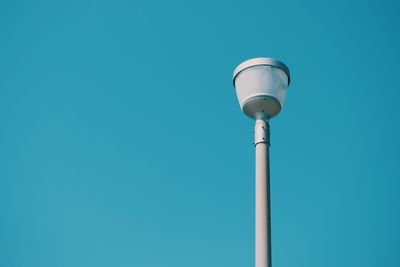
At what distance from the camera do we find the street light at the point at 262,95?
5164 mm

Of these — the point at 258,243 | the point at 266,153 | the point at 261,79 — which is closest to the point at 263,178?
the point at 266,153

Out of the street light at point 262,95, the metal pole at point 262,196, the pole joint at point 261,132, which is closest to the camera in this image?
the metal pole at point 262,196

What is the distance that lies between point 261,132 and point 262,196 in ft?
2.35

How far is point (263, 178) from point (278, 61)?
1258mm

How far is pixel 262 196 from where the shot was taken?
4.97 meters

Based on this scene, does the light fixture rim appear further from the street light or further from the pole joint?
the pole joint

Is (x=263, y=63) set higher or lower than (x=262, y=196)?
higher

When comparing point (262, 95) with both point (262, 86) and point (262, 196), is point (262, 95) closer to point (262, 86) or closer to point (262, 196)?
point (262, 86)

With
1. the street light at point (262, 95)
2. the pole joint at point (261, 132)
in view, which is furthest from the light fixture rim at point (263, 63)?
the pole joint at point (261, 132)

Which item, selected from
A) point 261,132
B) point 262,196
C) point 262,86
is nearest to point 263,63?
point 262,86

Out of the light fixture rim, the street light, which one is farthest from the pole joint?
the light fixture rim

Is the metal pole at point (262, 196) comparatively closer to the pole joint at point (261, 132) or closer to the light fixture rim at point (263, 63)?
the pole joint at point (261, 132)

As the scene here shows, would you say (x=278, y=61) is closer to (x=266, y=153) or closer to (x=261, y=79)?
(x=261, y=79)

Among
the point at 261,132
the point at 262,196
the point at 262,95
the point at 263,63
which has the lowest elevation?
the point at 262,196
